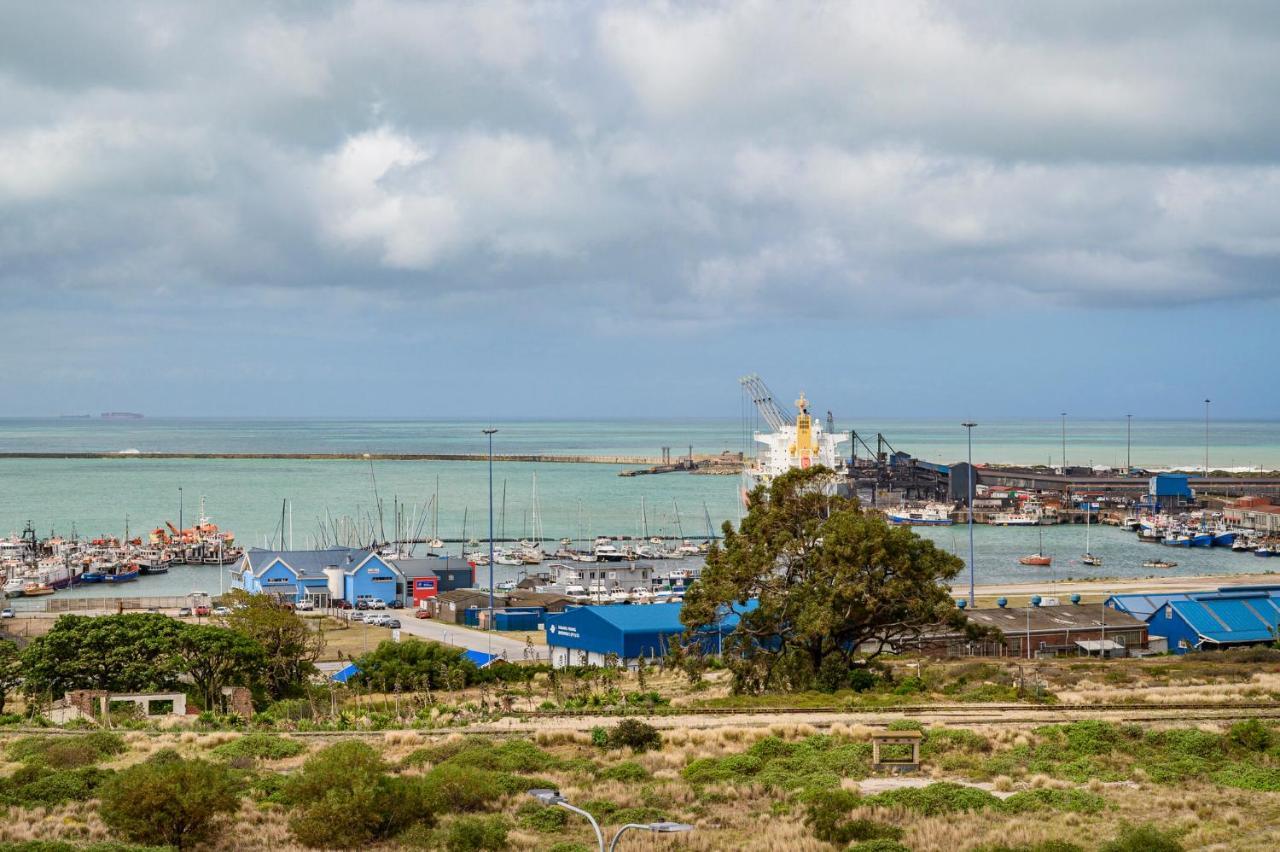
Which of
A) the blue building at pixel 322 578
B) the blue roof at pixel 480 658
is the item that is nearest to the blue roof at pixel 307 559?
the blue building at pixel 322 578

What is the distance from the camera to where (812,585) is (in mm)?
27156

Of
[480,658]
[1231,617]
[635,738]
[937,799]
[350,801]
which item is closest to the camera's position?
[350,801]

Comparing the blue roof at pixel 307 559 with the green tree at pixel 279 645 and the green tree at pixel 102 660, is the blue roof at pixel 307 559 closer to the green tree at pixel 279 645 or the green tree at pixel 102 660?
the green tree at pixel 279 645

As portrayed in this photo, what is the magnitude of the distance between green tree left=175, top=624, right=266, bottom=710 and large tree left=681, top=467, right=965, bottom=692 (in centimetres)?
973

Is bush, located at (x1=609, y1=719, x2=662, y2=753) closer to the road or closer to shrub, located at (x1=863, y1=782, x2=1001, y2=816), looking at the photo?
shrub, located at (x1=863, y1=782, x2=1001, y2=816)

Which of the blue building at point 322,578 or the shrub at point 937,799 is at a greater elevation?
the shrub at point 937,799

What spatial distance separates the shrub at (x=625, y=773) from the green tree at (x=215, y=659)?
1220cm

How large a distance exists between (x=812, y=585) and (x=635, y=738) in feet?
25.5

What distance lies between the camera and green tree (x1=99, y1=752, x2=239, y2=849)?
15211 millimetres

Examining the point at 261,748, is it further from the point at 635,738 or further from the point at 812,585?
the point at 812,585

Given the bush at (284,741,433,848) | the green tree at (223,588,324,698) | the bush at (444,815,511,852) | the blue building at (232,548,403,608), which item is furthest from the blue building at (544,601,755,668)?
the bush at (444,815,511,852)

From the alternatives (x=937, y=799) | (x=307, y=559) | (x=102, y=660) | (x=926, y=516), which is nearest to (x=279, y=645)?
(x=102, y=660)

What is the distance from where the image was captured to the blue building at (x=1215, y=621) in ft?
120

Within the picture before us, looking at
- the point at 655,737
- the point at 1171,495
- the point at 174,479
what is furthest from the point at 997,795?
the point at 174,479
